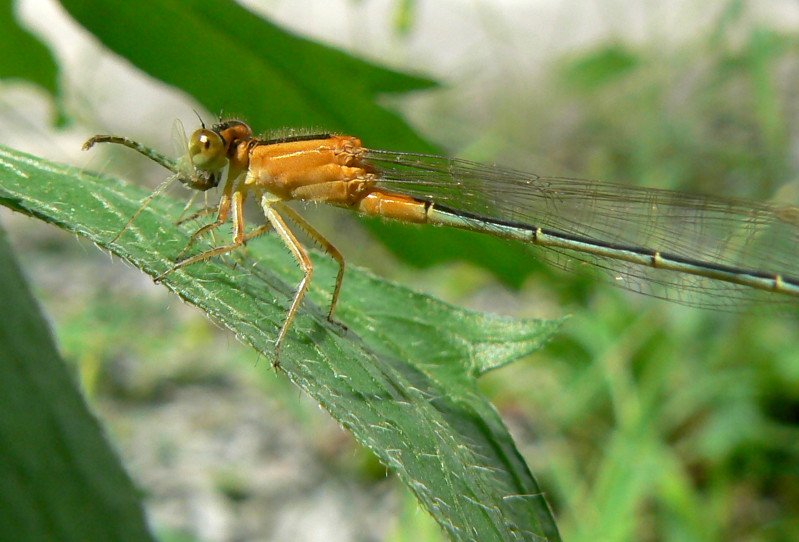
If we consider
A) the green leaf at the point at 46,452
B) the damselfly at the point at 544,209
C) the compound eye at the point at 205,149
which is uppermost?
the damselfly at the point at 544,209

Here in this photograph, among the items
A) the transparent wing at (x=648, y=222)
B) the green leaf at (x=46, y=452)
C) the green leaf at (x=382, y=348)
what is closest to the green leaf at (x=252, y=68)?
the transparent wing at (x=648, y=222)

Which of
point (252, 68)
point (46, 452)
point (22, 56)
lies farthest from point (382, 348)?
point (22, 56)

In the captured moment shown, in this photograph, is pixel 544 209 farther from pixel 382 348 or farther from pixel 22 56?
pixel 22 56

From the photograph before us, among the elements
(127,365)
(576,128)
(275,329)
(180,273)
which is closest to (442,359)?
(275,329)

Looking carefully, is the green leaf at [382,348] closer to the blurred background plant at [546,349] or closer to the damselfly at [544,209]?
the blurred background plant at [546,349]

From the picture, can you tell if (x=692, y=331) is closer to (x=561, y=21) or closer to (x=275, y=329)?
(x=275, y=329)

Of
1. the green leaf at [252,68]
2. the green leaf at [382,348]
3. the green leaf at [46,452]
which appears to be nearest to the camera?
the green leaf at [46,452]
